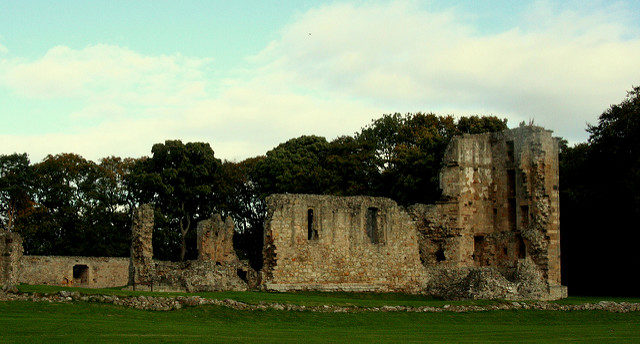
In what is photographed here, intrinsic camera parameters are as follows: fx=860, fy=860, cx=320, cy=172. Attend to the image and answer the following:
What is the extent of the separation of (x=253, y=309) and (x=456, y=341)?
8.82 meters

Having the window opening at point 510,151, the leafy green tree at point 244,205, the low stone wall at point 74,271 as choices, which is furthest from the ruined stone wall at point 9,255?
the leafy green tree at point 244,205

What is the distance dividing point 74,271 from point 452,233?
83.7 feet

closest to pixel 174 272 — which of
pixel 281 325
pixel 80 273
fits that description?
pixel 281 325

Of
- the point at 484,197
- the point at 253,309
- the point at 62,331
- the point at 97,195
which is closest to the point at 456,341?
the point at 62,331

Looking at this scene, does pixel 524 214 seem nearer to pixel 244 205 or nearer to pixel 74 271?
pixel 244 205

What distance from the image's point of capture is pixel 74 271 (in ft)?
174

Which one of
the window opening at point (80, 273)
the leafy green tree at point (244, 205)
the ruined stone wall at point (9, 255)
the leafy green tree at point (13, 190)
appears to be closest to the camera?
the ruined stone wall at point (9, 255)

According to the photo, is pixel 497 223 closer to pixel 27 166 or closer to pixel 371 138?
pixel 371 138

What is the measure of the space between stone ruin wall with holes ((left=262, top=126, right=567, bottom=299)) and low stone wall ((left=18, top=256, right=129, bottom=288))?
20358mm

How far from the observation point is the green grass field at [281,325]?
49.2 feet

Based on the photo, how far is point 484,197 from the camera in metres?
41.3

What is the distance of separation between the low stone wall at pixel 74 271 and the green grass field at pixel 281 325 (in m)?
26.1

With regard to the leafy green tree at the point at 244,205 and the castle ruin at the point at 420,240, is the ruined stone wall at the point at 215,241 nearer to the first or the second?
the castle ruin at the point at 420,240

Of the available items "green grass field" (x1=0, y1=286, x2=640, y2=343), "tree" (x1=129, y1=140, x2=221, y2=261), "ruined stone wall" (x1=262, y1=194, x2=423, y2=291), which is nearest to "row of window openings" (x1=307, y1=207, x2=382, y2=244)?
"ruined stone wall" (x1=262, y1=194, x2=423, y2=291)
